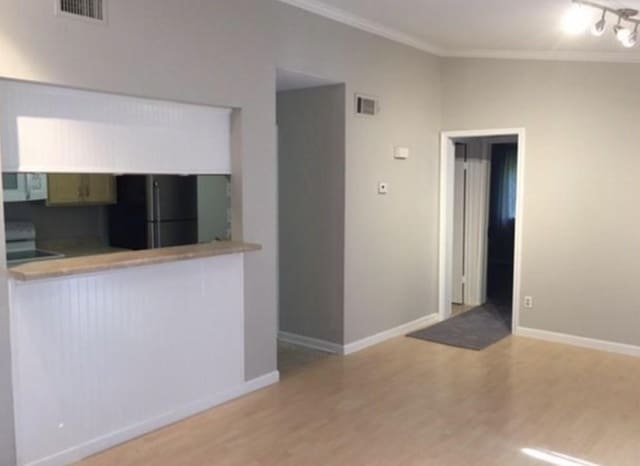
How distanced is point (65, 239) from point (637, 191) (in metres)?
4.76

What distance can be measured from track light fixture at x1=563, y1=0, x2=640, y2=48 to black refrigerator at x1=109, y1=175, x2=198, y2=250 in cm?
296

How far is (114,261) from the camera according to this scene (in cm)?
292

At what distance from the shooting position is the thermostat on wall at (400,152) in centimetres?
514

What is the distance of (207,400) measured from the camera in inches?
142

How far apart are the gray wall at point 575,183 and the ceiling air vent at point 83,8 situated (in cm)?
372

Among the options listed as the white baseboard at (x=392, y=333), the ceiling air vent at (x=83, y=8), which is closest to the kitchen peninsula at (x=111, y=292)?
the ceiling air vent at (x=83, y=8)

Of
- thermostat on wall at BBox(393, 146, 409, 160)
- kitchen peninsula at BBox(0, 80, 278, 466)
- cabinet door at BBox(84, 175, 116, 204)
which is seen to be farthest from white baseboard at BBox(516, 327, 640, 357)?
cabinet door at BBox(84, 175, 116, 204)

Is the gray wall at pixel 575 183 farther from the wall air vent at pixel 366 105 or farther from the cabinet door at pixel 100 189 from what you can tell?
the cabinet door at pixel 100 189

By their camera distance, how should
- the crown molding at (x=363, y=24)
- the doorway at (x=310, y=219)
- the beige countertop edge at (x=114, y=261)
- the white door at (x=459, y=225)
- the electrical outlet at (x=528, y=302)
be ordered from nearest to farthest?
the beige countertop edge at (x=114, y=261) < the crown molding at (x=363, y=24) < the doorway at (x=310, y=219) < the electrical outlet at (x=528, y=302) < the white door at (x=459, y=225)

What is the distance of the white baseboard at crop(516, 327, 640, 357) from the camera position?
480 cm

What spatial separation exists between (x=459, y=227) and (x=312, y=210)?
96.3 inches

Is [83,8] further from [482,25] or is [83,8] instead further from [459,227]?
[459,227]

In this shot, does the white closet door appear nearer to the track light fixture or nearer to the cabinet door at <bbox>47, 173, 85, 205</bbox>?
the track light fixture

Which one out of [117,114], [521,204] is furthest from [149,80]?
[521,204]
